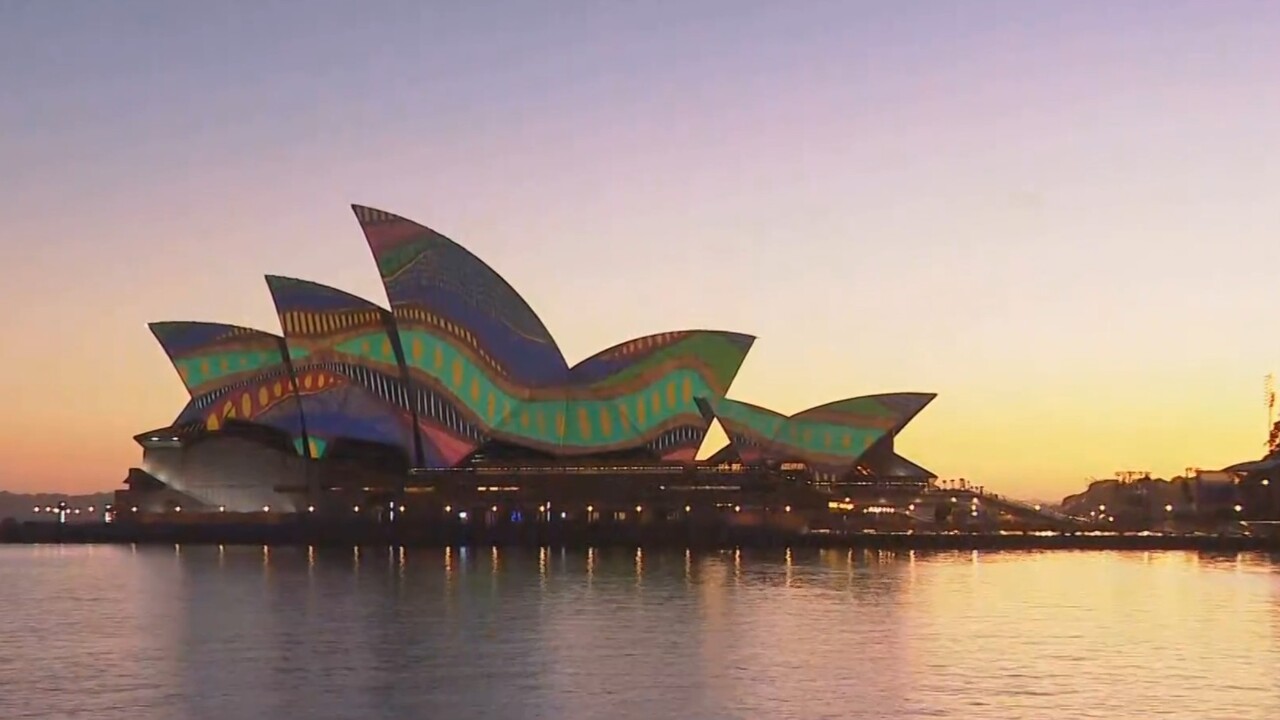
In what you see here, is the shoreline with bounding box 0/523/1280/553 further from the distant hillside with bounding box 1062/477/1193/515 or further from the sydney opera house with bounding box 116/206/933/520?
the distant hillside with bounding box 1062/477/1193/515

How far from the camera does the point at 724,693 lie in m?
23.4

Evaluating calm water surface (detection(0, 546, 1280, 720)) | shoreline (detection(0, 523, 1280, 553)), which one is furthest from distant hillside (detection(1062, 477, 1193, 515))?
calm water surface (detection(0, 546, 1280, 720))

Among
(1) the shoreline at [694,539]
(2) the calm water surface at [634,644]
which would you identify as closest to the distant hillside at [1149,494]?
(1) the shoreline at [694,539]

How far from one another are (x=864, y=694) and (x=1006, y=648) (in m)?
6.67

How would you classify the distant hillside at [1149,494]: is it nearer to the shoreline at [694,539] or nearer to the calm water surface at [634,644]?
the shoreline at [694,539]

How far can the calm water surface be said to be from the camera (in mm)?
22516

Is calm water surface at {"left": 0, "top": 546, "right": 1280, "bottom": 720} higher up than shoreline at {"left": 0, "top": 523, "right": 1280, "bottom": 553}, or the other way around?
shoreline at {"left": 0, "top": 523, "right": 1280, "bottom": 553}

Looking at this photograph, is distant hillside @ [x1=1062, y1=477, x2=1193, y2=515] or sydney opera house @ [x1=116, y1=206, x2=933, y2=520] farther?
distant hillside @ [x1=1062, y1=477, x2=1193, y2=515]

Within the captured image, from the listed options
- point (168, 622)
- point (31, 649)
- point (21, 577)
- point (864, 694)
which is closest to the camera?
point (864, 694)

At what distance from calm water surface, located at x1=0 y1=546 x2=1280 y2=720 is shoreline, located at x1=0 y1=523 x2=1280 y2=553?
58.6 ft

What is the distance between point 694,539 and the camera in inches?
2751

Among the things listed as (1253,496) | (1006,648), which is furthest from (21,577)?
(1253,496)

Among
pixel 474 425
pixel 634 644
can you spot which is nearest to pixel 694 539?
pixel 474 425

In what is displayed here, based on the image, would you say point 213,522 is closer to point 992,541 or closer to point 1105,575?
point 992,541
